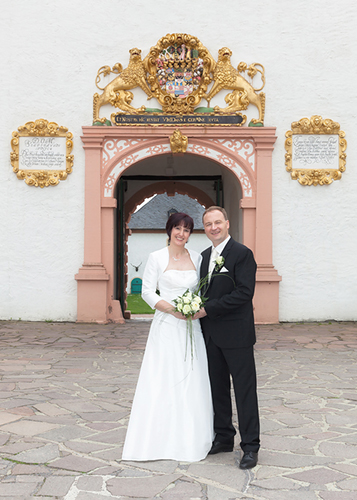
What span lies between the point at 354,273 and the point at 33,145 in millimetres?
6781

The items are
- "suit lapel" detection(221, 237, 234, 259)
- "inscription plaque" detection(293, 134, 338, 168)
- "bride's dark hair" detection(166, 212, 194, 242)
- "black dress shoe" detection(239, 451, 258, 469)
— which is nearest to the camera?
"black dress shoe" detection(239, 451, 258, 469)

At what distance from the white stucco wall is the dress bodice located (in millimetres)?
7291

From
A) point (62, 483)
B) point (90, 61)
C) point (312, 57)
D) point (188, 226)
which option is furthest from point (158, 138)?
point (62, 483)

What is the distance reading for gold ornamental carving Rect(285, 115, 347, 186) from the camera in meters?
11.0

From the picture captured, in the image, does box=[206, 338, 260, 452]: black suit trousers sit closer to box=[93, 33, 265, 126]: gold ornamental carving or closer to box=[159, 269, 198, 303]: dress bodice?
box=[159, 269, 198, 303]: dress bodice

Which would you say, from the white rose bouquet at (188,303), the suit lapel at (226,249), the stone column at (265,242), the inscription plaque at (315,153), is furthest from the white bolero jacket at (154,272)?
the inscription plaque at (315,153)

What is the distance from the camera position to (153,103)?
36.1 feet

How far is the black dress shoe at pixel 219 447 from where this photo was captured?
3707mm

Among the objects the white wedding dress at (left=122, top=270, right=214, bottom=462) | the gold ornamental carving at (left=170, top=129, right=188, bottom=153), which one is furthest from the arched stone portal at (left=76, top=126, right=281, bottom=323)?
the white wedding dress at (left=122, top=270, right=214, bottom=462)

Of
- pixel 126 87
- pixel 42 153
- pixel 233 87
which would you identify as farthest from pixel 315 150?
pixel 42 153

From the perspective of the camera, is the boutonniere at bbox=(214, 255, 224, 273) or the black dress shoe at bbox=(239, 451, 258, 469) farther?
the boutonniere at bbox=(214, 255, 224, 273)

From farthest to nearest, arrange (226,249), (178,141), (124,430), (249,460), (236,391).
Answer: (178,141), (124,430), (226,249), (236,391), (249,460)

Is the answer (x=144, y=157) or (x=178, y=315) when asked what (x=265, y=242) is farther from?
(x=178, y=315)

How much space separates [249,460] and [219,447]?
0.34 m
